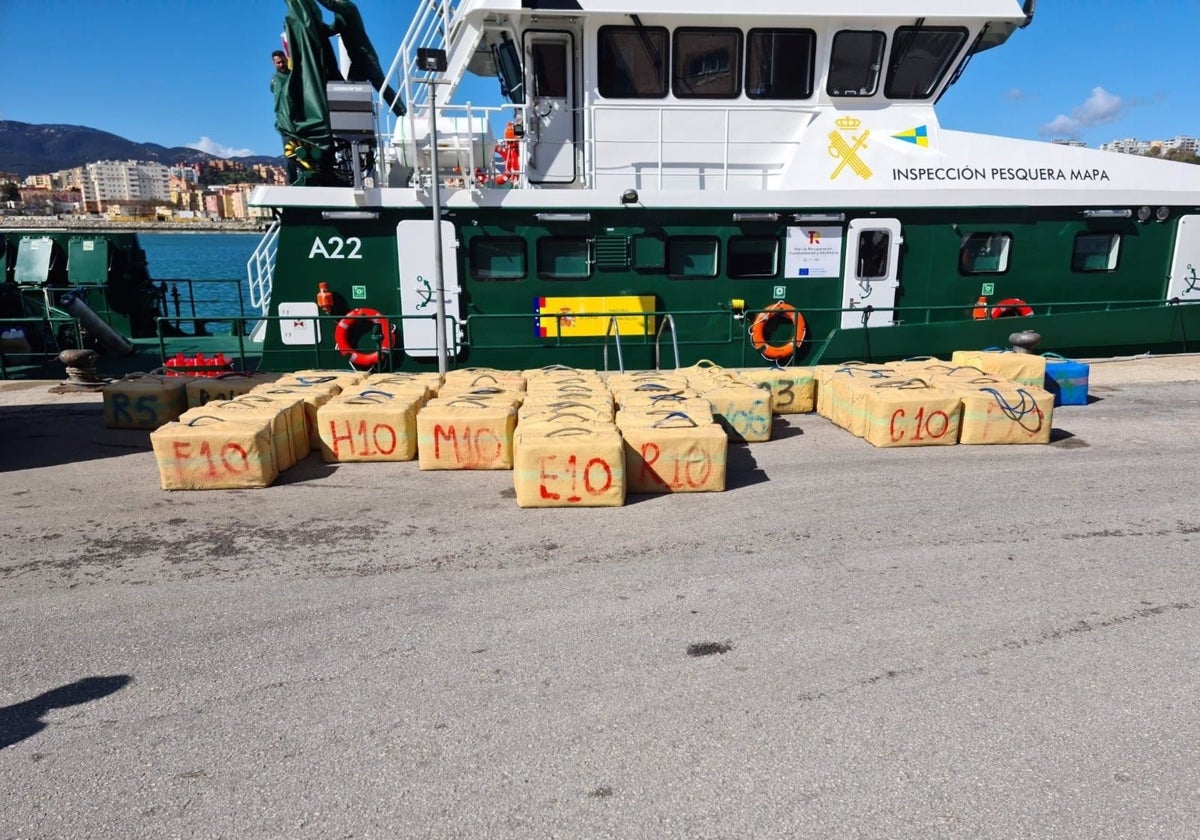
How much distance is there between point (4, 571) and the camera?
4.97 m

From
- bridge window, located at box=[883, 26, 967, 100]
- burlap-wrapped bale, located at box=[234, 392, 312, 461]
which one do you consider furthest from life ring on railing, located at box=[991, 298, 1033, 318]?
burlap-wrapped bale, located at box=[234, 392, 312, 461]

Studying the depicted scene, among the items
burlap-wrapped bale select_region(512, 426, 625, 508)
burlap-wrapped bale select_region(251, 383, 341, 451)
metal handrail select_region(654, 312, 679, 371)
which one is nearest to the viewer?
burlap-wrapped bale select_region(512, 426, 625, 508)

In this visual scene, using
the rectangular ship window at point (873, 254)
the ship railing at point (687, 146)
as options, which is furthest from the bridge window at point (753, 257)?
the rectangular ship window at point (873, 254)

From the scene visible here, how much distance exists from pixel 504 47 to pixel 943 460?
27.9ft

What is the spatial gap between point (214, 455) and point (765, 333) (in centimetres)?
770

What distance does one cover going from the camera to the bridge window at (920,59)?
1069cm

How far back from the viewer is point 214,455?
643cm

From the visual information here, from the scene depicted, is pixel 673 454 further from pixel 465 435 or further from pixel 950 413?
pixel 950 413

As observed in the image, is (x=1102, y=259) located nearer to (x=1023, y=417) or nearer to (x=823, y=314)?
(x=823, y=314)

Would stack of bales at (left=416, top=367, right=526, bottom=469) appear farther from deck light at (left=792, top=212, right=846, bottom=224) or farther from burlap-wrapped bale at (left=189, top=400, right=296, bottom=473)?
deck light at (left=792, top=212, right=846, bottom=224)

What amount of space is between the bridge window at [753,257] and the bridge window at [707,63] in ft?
6.92

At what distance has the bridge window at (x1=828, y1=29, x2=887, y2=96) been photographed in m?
10.6

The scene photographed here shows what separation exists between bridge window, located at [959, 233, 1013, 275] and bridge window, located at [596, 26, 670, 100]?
511 cm

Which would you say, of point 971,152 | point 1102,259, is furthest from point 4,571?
point 1102,259
